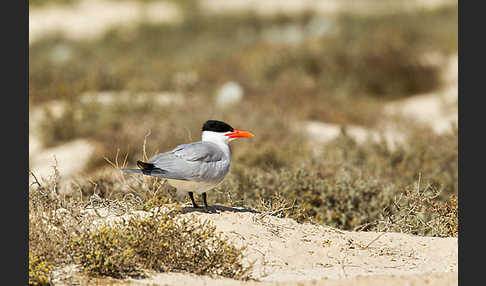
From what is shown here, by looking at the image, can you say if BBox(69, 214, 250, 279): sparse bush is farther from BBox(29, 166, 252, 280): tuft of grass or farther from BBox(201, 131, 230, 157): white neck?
BBox(201, 131, 230, 157): white neck

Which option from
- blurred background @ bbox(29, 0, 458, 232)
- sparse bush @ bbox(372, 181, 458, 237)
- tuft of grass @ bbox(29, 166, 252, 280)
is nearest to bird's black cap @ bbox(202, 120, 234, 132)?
blurred background @ bbox(29, 0, 458, 232)

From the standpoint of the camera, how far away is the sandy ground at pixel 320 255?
4.32 meters

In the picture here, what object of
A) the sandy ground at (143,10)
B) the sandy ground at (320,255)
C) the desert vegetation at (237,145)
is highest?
the sandy ground at (143,10)

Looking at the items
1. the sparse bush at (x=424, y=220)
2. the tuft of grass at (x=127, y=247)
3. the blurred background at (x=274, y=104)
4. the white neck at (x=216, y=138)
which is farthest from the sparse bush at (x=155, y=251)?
the sparse bush at (x=424, y=220)

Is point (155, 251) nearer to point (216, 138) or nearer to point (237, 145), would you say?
point (216, 138)

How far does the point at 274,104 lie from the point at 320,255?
8.45 m

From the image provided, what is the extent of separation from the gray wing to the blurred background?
2.45 ft

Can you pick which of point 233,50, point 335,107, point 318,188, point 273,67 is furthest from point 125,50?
point 318,188

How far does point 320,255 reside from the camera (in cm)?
505

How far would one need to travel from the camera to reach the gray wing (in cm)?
491

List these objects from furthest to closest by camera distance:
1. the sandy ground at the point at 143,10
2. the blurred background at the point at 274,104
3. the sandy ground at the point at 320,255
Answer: the sandy ground at the point at 143,10 < the blurred background at the point at 274,104 < the sandy ground at the point at 320,255

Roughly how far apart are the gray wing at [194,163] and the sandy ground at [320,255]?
39 cm

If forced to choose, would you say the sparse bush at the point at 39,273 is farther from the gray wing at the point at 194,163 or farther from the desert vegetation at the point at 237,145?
the gray wing at the point at 194,163

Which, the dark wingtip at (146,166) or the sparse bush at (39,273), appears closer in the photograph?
the sparse bush at (39,273)
